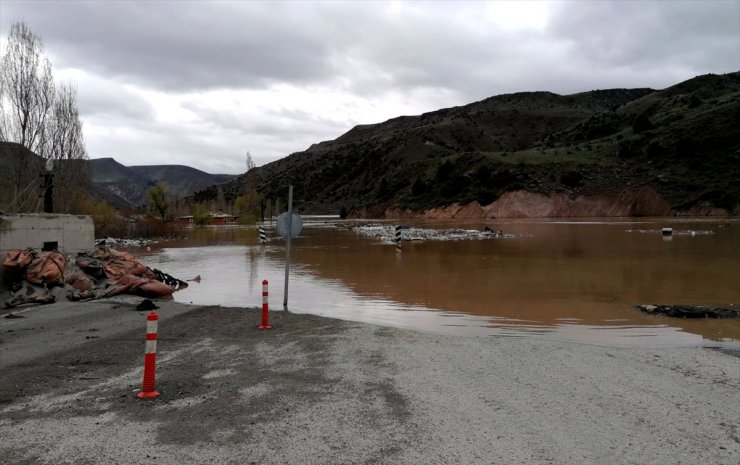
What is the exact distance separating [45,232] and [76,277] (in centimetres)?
241

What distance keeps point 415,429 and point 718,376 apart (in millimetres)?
4840

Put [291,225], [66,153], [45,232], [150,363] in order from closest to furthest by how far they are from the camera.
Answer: [150,363] → [291,225] → [45,232] → [66,153]

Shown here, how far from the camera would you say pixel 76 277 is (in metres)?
16.2

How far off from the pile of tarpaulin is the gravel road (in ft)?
17.9

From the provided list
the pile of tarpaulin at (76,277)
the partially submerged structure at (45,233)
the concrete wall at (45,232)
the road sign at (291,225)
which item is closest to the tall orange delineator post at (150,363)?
the road sign at (291,225)

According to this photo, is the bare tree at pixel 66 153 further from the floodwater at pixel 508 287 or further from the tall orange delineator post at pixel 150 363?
the tall orange delineator post at pixel 150 363

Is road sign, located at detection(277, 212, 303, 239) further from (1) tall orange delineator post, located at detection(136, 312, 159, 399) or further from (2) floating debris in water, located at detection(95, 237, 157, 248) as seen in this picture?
(2) floating debris in water, located at detection(95, 237, 157, 248)

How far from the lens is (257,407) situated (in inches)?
239

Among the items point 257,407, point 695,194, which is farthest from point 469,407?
point 695,194

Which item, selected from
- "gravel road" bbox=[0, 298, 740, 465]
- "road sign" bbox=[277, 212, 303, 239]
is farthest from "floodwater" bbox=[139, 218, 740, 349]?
"road sign" bbox=[277, 212, 303, 239]

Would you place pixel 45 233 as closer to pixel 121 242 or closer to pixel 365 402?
pixel 365 402

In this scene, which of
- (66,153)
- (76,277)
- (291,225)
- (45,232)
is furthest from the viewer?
(66,153)

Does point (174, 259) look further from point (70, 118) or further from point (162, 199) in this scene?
point (162, 199)

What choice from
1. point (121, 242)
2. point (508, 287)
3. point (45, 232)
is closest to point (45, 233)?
point (45, 232)
